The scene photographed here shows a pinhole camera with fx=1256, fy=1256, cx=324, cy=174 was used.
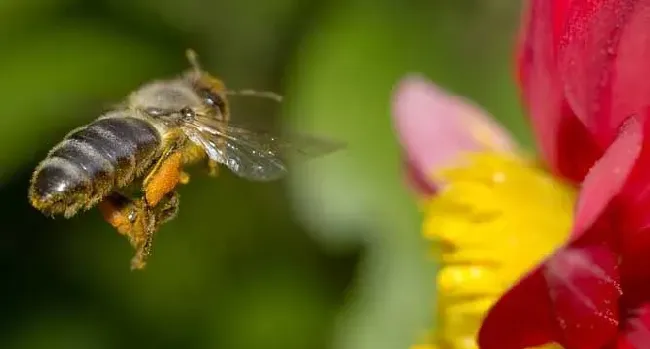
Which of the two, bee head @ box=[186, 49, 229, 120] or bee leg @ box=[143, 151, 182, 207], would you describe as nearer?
bee leg @ box=[143, 151, 182, 207]

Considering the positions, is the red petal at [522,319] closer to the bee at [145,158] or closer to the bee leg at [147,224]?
the bee at [145,158]

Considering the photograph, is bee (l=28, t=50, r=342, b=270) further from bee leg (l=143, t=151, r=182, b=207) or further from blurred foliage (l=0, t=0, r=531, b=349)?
blurred foliage (l=0, t=0, r=531, b=349)

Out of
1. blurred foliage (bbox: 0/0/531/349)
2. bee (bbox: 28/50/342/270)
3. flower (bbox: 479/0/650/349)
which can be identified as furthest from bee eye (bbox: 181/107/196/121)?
blurred foliage (bbox: 0/0/531/349)

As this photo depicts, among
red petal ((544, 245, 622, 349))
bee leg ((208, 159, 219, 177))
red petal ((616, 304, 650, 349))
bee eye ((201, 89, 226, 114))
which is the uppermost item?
bee eye ((201, 89, 226, 114))

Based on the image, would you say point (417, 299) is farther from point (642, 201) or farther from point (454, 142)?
point (642, 201)

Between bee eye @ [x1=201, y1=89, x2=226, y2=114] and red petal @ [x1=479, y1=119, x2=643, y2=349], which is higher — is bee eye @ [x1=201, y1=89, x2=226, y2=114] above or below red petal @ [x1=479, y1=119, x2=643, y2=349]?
above

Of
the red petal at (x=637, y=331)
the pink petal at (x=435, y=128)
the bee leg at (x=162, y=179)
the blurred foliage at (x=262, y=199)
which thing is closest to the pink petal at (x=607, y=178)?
the red petal at (x=637, y=331)
